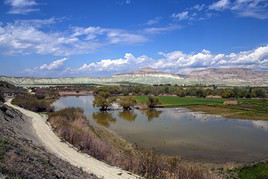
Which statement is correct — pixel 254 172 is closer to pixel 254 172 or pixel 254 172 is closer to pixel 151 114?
pixel 254 172

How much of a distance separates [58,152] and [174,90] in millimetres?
107806

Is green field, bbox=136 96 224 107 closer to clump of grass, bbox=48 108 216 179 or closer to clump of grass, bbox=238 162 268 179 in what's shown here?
clump of grass, bbox=48 108 216 179

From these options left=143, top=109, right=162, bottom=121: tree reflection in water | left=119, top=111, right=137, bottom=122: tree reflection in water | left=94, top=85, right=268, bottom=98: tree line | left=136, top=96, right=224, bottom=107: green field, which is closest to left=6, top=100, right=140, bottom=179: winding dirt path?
left=119, top=111, right=137, bottom=122: tree reflection in water

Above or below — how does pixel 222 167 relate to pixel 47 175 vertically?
below

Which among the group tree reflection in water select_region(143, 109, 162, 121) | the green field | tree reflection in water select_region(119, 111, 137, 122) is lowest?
tree reflection in water select_region(143, 109, 162, 121)

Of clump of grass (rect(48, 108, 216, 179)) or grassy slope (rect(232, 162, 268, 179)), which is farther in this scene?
grassy slope (rect(232, 162, 268, 179))

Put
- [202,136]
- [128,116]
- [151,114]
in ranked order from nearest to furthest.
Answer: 1. [202,136]
2. [128,116]
3. [151,114]

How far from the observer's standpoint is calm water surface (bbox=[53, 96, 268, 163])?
34.0 meters

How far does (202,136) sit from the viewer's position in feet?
143

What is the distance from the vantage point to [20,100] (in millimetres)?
74750

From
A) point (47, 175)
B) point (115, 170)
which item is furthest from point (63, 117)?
point (47, 175)

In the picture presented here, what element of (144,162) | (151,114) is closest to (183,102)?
(151,114)

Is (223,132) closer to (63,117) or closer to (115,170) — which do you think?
(63,117)

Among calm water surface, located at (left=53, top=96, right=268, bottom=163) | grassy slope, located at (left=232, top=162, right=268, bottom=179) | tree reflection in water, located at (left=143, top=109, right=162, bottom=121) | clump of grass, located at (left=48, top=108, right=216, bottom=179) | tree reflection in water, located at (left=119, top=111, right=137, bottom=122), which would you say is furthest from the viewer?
tree reflection in water, located at (left=143, top=109, right=162, bottom=121)
